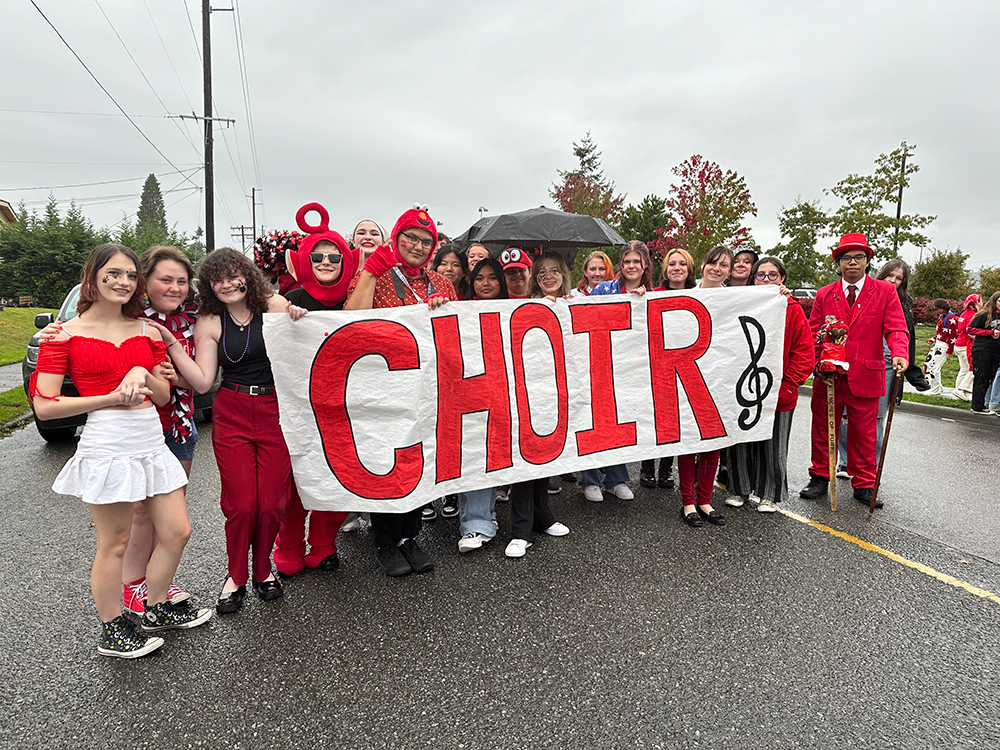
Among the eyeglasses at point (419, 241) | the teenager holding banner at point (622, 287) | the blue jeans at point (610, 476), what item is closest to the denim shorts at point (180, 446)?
the eyeglasses at point (419, 241)

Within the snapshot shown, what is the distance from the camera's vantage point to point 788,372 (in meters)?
4.40

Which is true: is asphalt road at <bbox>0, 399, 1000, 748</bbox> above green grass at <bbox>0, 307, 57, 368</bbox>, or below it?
below

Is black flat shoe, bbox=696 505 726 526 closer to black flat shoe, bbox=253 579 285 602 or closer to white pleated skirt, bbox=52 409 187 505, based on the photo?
black flat shoe, bbox=253 579 285 602

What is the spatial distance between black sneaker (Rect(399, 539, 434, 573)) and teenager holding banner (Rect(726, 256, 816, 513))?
2476 mm

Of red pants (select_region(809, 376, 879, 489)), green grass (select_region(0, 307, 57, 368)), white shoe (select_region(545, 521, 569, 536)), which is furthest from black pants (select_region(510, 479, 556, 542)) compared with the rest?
green grass (select_region(0, 307, 57, 368))

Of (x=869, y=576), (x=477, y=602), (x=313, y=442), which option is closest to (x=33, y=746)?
(x=313, y=442)

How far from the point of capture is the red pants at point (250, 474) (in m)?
2.95

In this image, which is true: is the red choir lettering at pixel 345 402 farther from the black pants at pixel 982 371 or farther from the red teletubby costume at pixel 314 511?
the black pants at pixel 982 371

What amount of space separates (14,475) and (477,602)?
195 inches

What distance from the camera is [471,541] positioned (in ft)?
12.0

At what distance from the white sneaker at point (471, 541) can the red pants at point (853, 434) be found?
9.83 feet

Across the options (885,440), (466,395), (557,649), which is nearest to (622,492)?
(466,395)

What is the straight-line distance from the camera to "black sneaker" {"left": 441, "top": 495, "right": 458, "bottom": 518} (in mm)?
4410

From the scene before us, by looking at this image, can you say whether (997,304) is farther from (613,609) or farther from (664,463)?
(613,609)
